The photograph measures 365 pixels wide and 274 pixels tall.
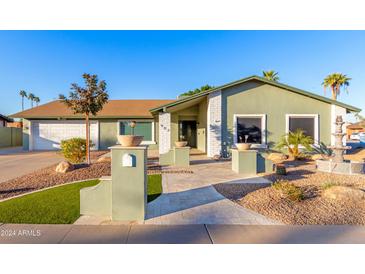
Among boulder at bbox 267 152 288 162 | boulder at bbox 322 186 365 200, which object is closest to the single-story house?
boulder at bbox 267 152 288 162

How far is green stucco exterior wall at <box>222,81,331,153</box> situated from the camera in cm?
1218

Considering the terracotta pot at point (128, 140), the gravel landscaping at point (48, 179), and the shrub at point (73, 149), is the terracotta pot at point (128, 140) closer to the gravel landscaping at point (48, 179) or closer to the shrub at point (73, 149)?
the gravel landscaping at point (48, 179)

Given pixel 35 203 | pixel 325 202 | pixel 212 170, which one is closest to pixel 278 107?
pixel 212 170

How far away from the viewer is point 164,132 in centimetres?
1277

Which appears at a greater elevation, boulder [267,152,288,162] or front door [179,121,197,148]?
front door [179,121,197,148]

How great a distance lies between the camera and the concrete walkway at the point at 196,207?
3924 millimetres

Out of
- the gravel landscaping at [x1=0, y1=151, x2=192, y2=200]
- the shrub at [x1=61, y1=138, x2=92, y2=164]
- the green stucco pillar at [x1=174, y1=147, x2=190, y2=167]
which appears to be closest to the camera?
the gravel landscaping at [x1=0, y1=151, x2=192, y2=200]

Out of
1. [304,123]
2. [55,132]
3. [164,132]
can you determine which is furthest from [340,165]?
[55,132]

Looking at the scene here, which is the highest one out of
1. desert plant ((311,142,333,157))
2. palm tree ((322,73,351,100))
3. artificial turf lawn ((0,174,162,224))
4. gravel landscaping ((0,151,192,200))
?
palm tree ((322,73,351,100))

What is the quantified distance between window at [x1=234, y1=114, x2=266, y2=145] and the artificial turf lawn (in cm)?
767

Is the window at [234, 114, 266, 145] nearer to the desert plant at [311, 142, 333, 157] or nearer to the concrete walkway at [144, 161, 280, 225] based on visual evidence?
the desert plant at [311, 142, 333, 157]

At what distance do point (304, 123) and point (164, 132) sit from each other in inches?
351

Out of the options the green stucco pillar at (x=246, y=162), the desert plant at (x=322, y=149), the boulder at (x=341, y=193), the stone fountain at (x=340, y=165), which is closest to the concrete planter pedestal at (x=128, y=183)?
the boulder at (x=341, y=193)

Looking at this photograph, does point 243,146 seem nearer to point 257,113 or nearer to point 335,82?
point 257,113
